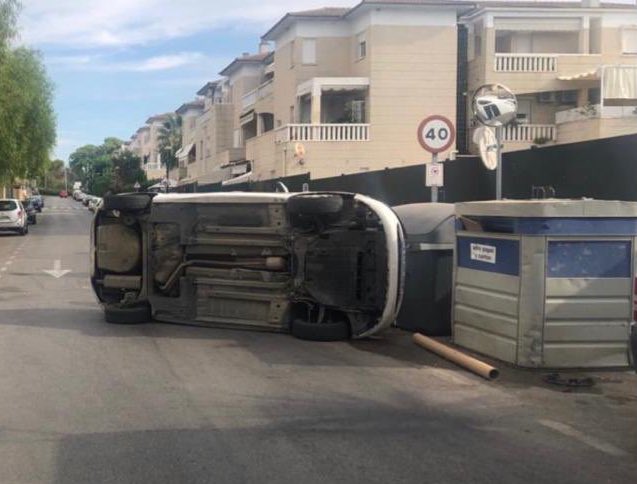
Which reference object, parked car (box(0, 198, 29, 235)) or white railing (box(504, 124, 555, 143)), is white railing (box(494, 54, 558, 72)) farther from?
parked car (box(0, 198, 29, 235))

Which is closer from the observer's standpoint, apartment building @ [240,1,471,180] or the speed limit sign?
the speed limit sign

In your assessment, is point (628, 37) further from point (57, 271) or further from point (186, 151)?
point (186, 151)

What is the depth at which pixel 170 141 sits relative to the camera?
85875mm

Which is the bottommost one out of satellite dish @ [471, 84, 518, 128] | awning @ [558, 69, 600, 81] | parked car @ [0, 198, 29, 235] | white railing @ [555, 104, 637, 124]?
parked car @ [0, 198, 29, 235]

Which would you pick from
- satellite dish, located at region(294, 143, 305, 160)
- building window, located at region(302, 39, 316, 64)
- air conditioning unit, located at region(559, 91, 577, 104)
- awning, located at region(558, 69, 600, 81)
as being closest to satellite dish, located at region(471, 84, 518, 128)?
satellite dish, located at region(294, 143, 305, 160)

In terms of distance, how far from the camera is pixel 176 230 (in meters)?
9.96

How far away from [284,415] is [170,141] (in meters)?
82.3

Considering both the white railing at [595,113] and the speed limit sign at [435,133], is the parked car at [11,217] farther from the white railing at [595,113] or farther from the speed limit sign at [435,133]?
the speed limit sign at [435,133]

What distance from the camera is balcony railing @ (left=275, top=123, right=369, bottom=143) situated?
3191 cm

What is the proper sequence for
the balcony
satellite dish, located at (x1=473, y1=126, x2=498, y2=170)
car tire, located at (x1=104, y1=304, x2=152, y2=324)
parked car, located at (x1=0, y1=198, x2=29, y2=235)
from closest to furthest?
car tire, located at (x1=104, y1=304, x2=152, y2=324), satellite dish, located at (x1=473, y1=126, x2=498, y2=170), parked car, located at (x1=0, y1=198, x2=29, y2=235), the balcony

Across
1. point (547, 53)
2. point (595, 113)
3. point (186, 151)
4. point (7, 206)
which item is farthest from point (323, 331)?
point (186, 151)

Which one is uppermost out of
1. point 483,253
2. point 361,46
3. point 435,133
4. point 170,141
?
point 361,46

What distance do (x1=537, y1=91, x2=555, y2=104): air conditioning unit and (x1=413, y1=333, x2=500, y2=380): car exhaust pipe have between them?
2686 cm

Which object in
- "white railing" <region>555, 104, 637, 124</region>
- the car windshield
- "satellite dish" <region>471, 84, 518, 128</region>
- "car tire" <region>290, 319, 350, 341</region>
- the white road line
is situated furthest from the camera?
the car windshield
